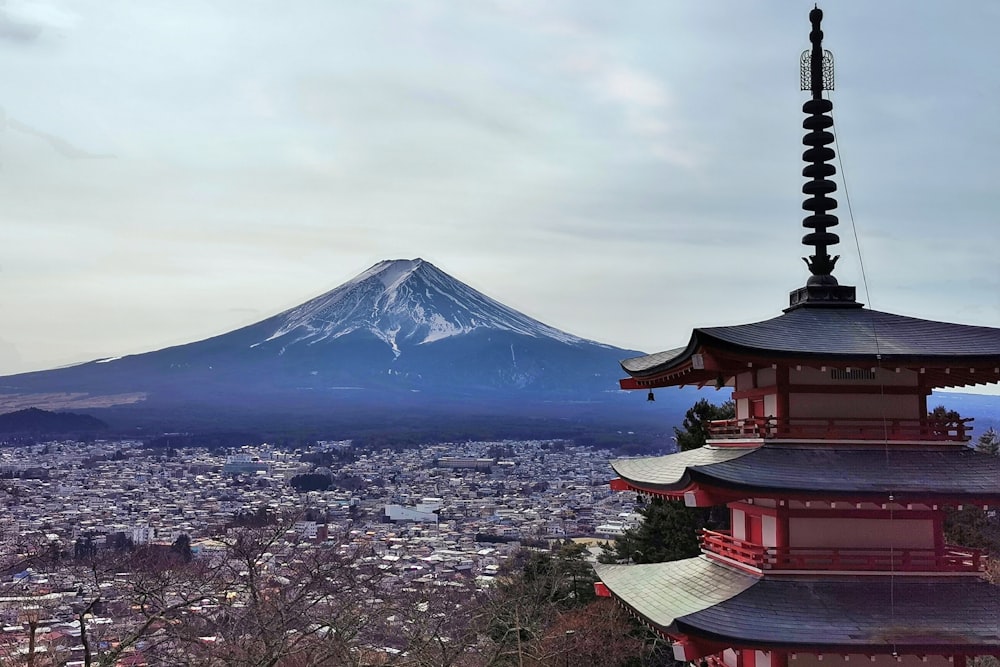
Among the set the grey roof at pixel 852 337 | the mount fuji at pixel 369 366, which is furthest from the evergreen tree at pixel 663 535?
the mount fuji at pixel 369 366

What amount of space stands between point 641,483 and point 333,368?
157 meters

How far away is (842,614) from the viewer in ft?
29.5

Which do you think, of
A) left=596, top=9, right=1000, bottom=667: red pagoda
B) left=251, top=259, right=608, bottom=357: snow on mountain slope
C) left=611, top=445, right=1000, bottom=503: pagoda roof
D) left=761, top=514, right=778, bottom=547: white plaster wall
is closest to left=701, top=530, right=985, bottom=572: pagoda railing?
left=596, top=9, right=1000, bottom=667: red pagoda

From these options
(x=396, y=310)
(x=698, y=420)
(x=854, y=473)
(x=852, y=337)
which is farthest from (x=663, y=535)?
(x=396, y=310)

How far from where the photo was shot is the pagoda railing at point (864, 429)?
385 inches

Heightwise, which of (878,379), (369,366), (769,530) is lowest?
(769,530)

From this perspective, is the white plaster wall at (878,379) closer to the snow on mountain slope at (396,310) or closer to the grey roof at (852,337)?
the grey roof at (852,337)

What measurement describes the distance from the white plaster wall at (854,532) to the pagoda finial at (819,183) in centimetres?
256

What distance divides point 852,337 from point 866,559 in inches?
87.4

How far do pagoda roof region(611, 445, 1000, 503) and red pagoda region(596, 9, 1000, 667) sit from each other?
18 millimetres

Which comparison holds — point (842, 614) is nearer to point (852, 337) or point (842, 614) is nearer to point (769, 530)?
point (769, 530)

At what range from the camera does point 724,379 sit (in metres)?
11.7

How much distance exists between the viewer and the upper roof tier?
31.0 feet

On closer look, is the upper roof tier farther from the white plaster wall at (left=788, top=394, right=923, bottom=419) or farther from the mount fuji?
the mount fuji
